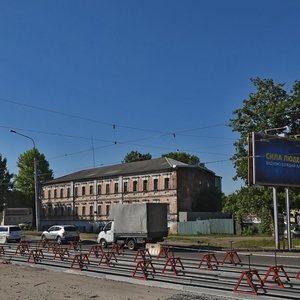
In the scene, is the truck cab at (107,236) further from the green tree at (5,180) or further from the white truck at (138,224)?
the green tree at (5,180)

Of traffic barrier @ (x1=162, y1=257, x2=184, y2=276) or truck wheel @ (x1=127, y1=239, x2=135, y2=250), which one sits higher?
traffic barrier @ (x1=162, y1=257, x2=184, y2=276)

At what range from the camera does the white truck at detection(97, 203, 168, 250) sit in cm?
3256

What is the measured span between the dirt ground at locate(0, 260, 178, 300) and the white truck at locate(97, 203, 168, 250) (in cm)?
1531

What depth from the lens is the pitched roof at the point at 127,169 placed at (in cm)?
6509

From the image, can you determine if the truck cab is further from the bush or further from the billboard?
the bush

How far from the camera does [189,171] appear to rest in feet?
213

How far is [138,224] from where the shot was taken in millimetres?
32781

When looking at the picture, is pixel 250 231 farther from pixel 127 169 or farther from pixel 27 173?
pixel 27 173

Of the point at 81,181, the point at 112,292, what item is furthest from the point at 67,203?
the point at 112,292

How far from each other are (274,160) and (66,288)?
23.0 meters

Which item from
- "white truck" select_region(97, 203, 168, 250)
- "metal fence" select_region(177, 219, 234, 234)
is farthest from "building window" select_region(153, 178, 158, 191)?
"white truck" select_region(97, 203, 168, 250)

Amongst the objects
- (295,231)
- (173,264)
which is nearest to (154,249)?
(173,264)

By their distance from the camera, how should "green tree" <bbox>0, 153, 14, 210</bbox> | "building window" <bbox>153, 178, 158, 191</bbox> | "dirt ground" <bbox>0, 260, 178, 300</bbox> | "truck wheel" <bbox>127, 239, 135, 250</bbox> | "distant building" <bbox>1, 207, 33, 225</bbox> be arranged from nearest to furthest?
"dirt ground" <bbox>0, 260, 178, 300</bbox>
"truck wheel" <bbox>127, 239, 135, 250</bbox>
"distant building" <bbox>1, 207, 33, 225</bbox>
"building window" <bbox>153, 178, 158, 191</bbox>
"green tree" <bbox>0, 153, 14, 210</bbox>

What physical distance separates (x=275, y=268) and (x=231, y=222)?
44.6m
